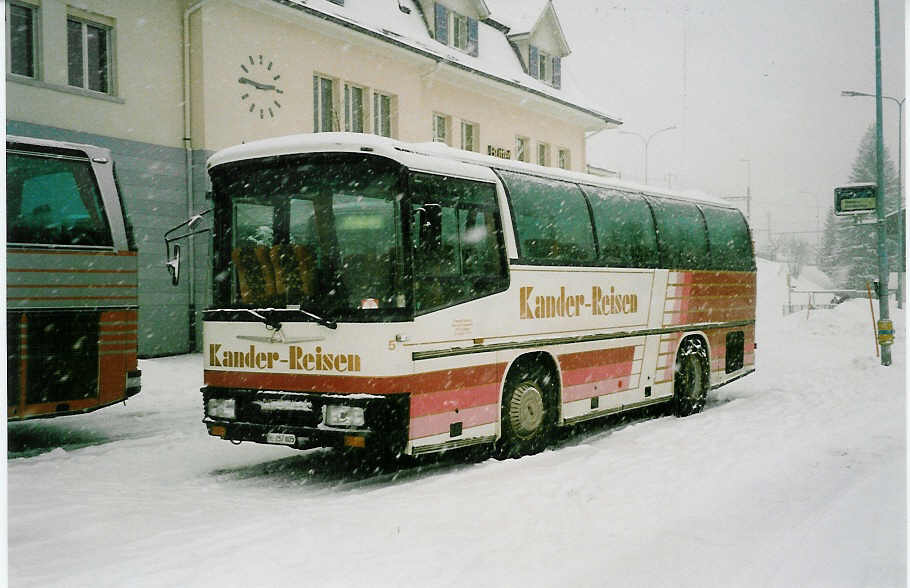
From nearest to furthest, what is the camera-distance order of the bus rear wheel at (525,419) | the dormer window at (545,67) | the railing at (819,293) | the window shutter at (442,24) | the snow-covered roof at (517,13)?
the bus rear wheel at (525,419)
the snow-covered roof at (517,13)
the dormer window at (545,67)
the railing at (819,293)
the window shutter at (442,24)

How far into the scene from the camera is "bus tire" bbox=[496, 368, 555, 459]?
8336mm

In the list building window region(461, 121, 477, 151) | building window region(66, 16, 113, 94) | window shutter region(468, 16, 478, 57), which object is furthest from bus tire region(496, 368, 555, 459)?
window shutter region(468, 16, 478, 57)

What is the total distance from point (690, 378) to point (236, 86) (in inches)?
378

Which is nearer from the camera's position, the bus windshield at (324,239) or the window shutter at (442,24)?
the bus windshield at (324,239)

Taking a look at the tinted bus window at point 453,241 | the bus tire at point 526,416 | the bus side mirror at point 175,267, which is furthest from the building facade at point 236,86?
the bus side mirror at point 175,267

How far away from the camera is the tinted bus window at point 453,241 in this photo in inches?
287

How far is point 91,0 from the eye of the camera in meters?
14.3

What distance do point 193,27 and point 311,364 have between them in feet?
35.2

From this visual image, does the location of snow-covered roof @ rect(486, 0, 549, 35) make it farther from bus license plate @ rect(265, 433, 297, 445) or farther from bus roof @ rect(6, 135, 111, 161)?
bus license plate @ rect(265, 433, 297, 445)

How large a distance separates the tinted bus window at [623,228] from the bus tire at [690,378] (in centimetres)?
144

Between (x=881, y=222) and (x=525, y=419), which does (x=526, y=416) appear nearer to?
(x=525, y=419)

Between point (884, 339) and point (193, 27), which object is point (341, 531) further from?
point (193, 27)

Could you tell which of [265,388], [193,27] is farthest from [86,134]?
[265,388]

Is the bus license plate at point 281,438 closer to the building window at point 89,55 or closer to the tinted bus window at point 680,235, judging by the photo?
the tinted bus window at point 680,235
